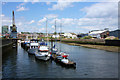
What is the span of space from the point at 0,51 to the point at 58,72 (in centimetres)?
3904

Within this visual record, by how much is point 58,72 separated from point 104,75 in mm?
10053

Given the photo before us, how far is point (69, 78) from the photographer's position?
3059 cm

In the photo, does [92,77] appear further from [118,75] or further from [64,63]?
[64,63]

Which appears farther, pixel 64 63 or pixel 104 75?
pixel 64 63

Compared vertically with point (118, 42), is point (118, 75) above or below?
below

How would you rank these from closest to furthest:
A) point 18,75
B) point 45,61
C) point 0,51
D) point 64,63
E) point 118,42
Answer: point 18,75
point 64,63
point 45,61
point 0,51
point 118,42

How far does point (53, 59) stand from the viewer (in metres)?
48.9

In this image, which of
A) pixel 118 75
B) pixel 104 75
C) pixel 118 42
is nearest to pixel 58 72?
pixel 104 75

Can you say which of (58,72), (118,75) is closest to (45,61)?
(58,72)

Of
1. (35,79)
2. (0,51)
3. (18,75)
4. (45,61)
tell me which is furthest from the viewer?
(0,51)

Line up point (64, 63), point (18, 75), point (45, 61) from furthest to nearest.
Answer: point (45, 61) → point (64, 63) → point (18, 75)

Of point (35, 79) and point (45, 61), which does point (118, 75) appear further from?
point (45, 61)

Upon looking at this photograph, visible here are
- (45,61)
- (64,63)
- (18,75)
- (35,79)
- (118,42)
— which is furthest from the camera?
(118,42)

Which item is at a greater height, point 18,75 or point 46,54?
point 46,54
